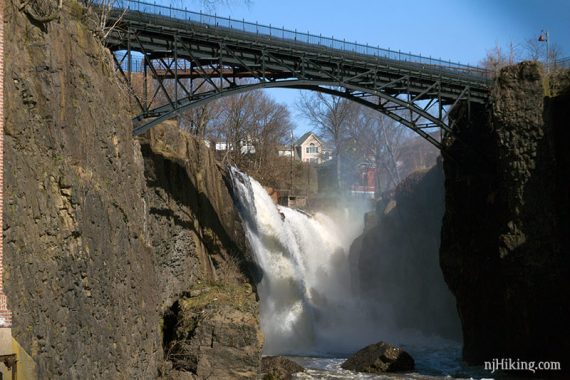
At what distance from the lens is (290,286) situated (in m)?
32.6

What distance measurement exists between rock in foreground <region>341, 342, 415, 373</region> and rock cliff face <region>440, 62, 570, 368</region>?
8.76 ft

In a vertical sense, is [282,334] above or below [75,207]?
below

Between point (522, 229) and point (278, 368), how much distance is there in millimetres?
7553

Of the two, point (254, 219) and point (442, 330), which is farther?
point (442, 330)

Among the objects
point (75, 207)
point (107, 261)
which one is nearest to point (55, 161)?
point (75, 207)

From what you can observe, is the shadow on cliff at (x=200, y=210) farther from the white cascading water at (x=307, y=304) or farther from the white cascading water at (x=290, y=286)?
the white cascading water at (x=307, y=304)

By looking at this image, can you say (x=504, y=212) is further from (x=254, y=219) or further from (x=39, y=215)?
(x=39, y=215)

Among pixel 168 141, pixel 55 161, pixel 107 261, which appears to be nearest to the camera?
pixel 55 161

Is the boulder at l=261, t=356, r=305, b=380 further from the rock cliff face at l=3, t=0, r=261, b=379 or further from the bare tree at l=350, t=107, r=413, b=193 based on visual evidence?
the bare tree at l=350, t=107, r=413, b=193

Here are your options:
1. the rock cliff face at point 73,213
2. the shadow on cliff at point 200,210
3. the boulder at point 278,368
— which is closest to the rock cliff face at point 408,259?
the shadow on cliff at point 200,210

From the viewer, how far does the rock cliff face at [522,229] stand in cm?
2328

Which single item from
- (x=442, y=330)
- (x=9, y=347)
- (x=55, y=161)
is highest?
(x=55, y=161)

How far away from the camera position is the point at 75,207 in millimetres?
9922

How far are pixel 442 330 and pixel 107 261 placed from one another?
86.4ft
